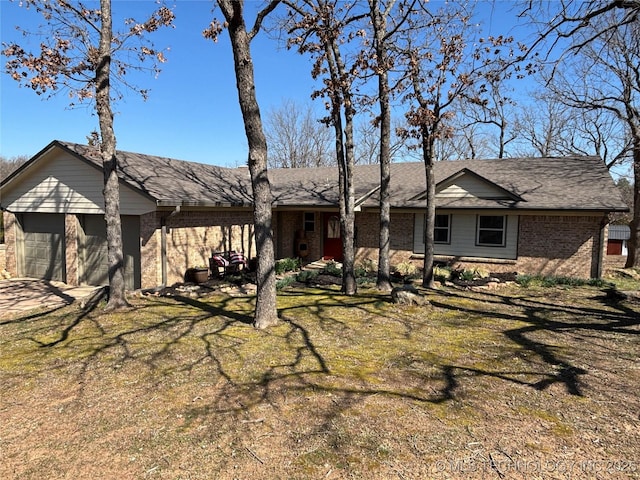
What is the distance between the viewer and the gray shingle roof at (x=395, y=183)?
39.4 feet

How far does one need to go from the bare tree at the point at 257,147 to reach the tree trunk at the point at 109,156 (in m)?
3.34

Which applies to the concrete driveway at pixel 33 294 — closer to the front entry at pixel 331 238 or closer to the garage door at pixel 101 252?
the garage door at pixel 101 252

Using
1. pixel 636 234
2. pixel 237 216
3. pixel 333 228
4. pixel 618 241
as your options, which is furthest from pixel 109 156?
pixel 618 241

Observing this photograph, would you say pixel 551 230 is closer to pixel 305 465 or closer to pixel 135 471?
pixel 305 465

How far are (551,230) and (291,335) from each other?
34.8 ft

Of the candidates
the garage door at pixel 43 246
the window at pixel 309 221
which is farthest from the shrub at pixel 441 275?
the garage door at pixel 43 246

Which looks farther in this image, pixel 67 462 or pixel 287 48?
pixel 287 48

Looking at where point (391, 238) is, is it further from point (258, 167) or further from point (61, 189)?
point (61, 189)

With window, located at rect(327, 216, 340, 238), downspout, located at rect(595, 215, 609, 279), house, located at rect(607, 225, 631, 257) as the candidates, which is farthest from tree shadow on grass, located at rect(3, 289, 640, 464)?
house, located at rect(607, 225, 631, 257)

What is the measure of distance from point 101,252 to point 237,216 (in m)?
4.56

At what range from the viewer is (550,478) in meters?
3.21

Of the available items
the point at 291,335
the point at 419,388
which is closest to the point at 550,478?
the point at 419,388

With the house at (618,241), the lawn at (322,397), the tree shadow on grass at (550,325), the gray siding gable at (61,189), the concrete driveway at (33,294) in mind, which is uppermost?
the gray siding gable at (61,189)

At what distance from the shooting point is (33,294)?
11.5 metres
